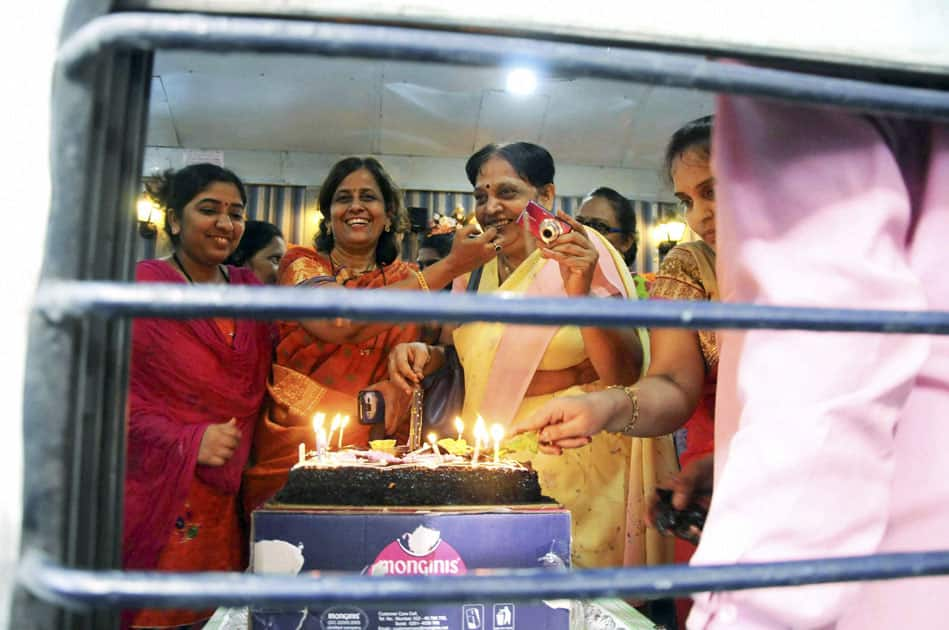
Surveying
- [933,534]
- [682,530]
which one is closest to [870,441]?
[933,534]

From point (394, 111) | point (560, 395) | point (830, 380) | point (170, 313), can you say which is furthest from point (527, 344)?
point (394, 111)

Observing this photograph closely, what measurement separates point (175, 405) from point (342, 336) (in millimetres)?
524

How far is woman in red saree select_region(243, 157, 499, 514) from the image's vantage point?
219 cm

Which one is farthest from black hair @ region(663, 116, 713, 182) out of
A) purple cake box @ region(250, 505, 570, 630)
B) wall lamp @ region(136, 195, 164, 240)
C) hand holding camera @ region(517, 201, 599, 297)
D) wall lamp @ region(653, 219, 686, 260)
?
wall lamp @ region(653, 219, 686, 260)

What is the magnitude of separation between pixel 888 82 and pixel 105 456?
78 cm

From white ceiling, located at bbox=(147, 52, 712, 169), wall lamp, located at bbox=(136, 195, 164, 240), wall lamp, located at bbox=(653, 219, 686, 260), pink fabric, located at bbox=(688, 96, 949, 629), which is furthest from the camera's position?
wall lamp, located at bbox=(653, 219, 686, 260)

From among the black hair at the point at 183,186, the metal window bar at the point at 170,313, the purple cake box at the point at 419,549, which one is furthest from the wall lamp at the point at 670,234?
the metal window bar at the point at 170,313

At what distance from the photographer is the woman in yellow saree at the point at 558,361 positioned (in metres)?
1.96

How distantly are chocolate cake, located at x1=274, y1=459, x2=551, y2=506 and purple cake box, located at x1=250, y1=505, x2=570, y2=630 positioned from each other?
0.18 m

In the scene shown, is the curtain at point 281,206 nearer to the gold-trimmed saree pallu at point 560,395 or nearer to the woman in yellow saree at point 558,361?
the woman in yellow saree at point 558,361

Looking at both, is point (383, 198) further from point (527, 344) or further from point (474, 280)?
point (527, 344)

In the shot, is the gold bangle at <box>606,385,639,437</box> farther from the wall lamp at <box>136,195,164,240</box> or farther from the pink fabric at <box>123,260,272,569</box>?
the wall lamp at <box>136,195,164,240</box>

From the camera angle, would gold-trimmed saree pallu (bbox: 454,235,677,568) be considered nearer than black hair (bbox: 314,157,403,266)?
Yes

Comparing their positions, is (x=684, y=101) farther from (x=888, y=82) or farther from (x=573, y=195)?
(x=888, y=82)
